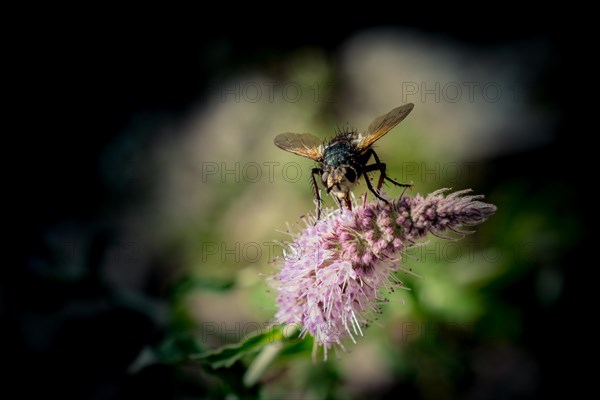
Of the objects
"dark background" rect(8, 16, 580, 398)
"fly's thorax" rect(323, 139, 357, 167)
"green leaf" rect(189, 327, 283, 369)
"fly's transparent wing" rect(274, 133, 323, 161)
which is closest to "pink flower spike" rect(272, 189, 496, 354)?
"green leaf" rect(189, 327, 283, 369)

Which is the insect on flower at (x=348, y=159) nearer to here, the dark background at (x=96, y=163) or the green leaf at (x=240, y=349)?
the green leaf at (x=240, y=349)

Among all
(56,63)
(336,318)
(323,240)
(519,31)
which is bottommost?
(336,318)

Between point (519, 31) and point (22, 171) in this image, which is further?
point (22, 171)

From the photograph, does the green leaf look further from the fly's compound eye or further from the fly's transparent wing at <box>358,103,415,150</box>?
the fly's transparent wing at <box>358,103,415,150</box>

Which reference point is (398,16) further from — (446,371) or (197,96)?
(446,371)

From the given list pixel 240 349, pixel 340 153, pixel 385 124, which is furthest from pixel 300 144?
pixel 240 349

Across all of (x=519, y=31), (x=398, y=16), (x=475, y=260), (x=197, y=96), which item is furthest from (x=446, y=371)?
(x=197, y=96)
